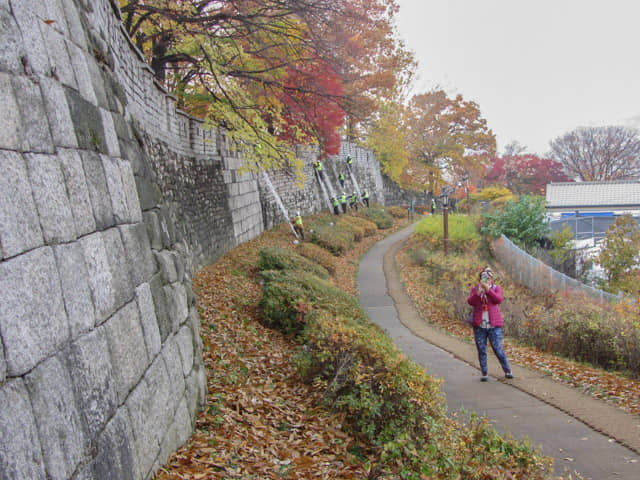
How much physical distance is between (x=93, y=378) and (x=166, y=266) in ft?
6.68

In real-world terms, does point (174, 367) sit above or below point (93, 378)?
below

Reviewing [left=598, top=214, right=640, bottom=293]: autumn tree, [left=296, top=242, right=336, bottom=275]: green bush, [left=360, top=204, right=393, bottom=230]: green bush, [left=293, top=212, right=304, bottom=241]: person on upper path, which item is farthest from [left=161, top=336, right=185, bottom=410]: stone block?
[left=360, top=204, right=393, bottom=230]: green bush

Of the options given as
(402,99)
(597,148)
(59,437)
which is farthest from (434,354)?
(597,148)

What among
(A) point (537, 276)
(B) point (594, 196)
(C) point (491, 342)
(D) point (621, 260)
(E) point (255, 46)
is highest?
(E) point (255, 46)

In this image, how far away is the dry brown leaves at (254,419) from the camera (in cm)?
398

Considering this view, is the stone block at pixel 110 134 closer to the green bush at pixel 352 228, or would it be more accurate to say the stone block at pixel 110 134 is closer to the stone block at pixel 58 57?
the stone block at pixel 58 57

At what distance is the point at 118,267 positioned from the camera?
3387 mm

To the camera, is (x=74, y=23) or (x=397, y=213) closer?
(x=74, y=23)

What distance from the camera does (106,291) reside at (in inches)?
121

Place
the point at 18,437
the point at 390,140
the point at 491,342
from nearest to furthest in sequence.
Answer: the point at 18,437 → the point at 491,342 → the point at 390,140

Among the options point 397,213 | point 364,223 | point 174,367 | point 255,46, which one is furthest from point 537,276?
point 397,213

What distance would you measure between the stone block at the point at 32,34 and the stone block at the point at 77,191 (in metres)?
0.48

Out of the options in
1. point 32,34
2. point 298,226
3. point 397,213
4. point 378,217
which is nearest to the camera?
point 32,34

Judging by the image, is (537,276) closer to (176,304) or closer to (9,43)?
(176,304)
